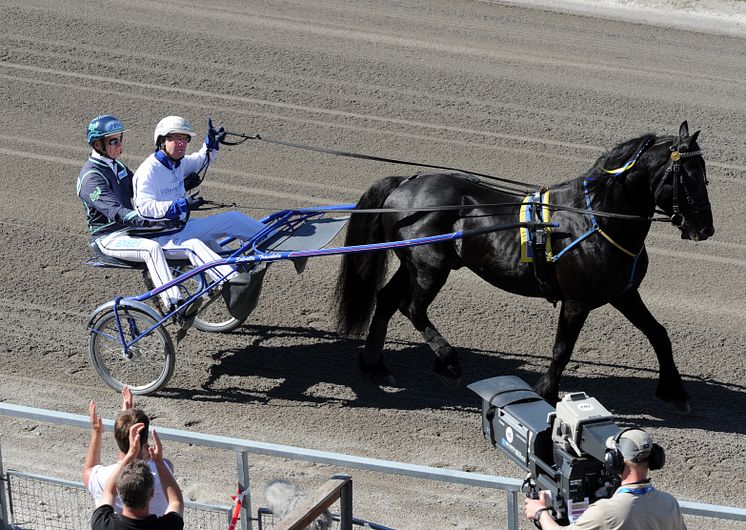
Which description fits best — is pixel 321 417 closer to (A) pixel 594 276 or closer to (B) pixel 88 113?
(A) pixel 594 276

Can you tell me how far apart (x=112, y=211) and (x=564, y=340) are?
2.96 metres

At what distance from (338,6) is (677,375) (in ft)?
30.6

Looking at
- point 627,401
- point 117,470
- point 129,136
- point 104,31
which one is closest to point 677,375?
point 627,401

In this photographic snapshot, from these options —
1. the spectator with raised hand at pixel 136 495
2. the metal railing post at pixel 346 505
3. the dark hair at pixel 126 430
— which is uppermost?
the dark hair at pixel 126 430

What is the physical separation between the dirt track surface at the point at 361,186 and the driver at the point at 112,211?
0.84 metres

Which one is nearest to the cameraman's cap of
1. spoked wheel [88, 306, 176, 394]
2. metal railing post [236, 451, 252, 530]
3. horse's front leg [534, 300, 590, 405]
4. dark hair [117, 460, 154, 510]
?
metal railing post [236, 451, 252, 530]

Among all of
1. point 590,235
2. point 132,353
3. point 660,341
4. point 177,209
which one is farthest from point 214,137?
point 660,341

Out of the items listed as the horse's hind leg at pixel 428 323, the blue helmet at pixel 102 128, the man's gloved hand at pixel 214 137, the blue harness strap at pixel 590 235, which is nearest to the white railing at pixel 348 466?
the blue harness strap at pixel 590 235

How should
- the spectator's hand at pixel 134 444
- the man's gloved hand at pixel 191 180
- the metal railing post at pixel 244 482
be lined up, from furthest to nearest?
the man's gloved hand at pixel 191 180 → the metal railing post at pixel 244 482 → the spectator's hand at pixel 134 444

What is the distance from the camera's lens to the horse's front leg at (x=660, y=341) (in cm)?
711

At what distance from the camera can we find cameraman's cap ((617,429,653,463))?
4.00m

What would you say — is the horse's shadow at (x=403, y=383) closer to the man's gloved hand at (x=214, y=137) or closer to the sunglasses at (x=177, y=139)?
the man's gloved hand at (x=214, y=137)

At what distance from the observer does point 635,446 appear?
400 cm

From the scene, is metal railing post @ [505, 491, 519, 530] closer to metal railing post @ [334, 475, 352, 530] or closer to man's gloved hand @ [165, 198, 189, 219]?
metal railing post @ [334, 475, 352, 530]
